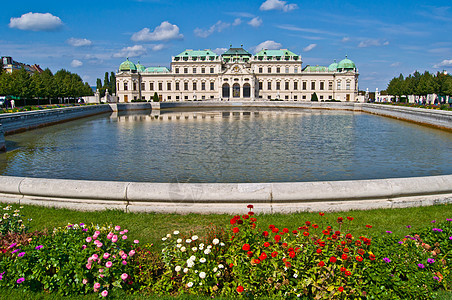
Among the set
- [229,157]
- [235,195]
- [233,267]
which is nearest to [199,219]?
[235,195]

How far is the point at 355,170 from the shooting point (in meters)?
15.4

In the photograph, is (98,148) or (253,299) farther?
(98,148)

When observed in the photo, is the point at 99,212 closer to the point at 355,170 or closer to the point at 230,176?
the point at 230,176

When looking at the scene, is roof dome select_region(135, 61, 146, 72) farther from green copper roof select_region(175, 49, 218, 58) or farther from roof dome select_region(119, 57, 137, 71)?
green copper roof select_region(175, 49, 218, 58)

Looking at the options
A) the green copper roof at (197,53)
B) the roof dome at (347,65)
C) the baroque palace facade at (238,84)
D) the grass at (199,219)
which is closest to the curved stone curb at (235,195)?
the grass at (199,219)

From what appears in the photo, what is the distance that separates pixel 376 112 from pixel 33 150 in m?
49.4

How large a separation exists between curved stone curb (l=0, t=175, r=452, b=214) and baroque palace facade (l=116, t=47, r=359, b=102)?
10118 cm

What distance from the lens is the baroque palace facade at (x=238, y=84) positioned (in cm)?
11019

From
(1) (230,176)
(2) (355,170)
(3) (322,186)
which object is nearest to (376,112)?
(2) (355,170)

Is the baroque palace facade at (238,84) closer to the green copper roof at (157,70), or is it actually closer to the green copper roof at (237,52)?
the green copper roof at (157,70)

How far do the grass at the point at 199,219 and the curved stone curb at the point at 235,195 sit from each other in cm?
19

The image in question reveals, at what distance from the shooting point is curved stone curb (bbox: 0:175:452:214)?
8.22 meters

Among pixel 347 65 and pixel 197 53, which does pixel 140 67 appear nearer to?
pixel 197 53

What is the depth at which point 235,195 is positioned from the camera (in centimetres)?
820
